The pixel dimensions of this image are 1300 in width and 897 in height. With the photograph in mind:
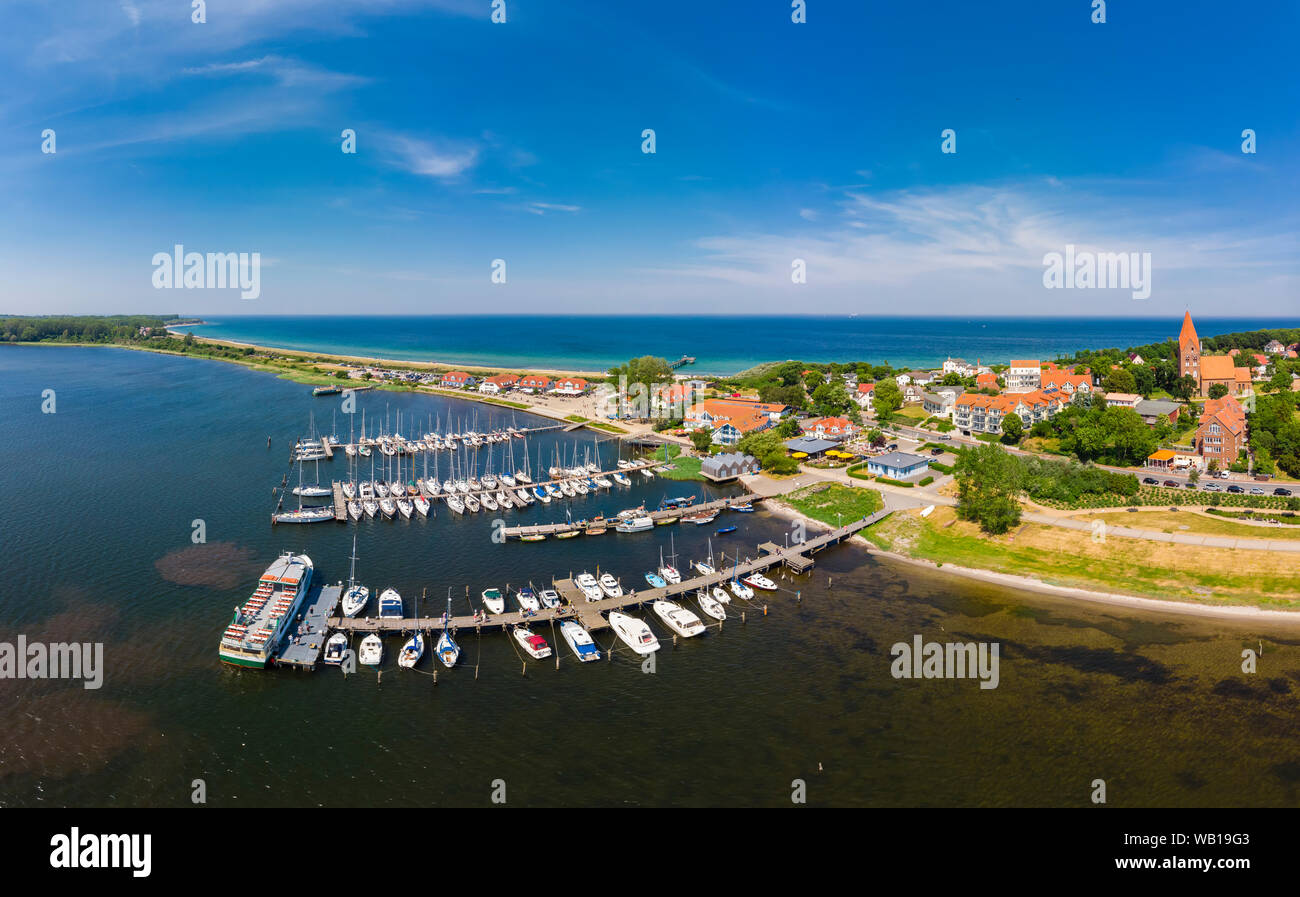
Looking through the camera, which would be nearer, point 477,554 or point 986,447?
point 477,554

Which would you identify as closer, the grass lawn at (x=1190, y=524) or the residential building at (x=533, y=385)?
the grass lawn at (x=1190, y=524)

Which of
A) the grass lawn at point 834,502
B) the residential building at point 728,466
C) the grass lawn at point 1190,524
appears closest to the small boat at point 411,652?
the grass lawn at point 834,502

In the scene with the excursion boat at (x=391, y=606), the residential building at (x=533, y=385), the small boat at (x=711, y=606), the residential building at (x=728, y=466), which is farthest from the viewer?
the residential building at (x=533, y=385)

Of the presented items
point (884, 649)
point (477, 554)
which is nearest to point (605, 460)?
point (477, 554)

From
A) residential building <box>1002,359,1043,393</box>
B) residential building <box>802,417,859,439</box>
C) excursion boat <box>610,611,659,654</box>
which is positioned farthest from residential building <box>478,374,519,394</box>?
excursion boat <box>610,611,659,654</box>

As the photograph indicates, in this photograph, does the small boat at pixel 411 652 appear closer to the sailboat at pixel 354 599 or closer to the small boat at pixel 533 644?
the sailboat at pixel 354 599

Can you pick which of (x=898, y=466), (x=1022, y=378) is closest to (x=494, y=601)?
(x=898, y=466)
